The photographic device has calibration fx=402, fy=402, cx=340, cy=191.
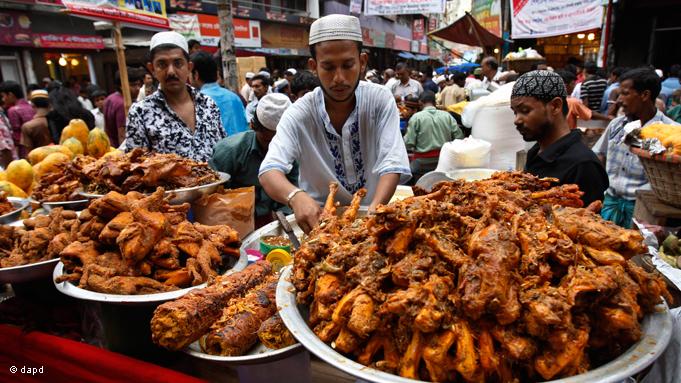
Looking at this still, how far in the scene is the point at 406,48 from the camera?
38812 millimetres

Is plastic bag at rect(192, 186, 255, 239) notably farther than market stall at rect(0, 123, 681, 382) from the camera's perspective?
Yes

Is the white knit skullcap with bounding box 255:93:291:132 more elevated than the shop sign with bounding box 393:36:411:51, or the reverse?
the shop sign with bounding box 393:36:411:51

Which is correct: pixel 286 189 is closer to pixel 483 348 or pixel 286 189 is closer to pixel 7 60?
pixel 483 348

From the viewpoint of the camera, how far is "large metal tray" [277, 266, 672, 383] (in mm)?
937

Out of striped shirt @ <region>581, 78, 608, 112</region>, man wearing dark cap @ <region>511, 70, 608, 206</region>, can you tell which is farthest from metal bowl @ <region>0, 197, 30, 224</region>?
striped shirt @ <region>581, 78, 608, 112</region>

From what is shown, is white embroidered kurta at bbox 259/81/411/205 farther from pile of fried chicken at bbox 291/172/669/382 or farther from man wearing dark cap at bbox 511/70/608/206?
pile of fried chicken at bbox 291/172/669/382

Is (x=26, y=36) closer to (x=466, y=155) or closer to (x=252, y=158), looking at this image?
(x=252, y=158)

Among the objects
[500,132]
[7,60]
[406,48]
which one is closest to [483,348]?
[500,132]

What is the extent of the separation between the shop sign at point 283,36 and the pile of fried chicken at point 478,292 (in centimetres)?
2157

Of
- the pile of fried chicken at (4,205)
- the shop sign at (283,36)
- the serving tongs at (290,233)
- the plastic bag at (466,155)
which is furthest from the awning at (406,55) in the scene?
the serving tongs at (290,233)

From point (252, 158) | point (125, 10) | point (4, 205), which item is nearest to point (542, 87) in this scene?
point (252, 158)

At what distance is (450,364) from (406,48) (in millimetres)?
40851

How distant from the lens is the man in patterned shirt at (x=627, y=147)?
12.6ft

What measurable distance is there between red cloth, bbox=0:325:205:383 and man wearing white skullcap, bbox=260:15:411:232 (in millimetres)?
1044
